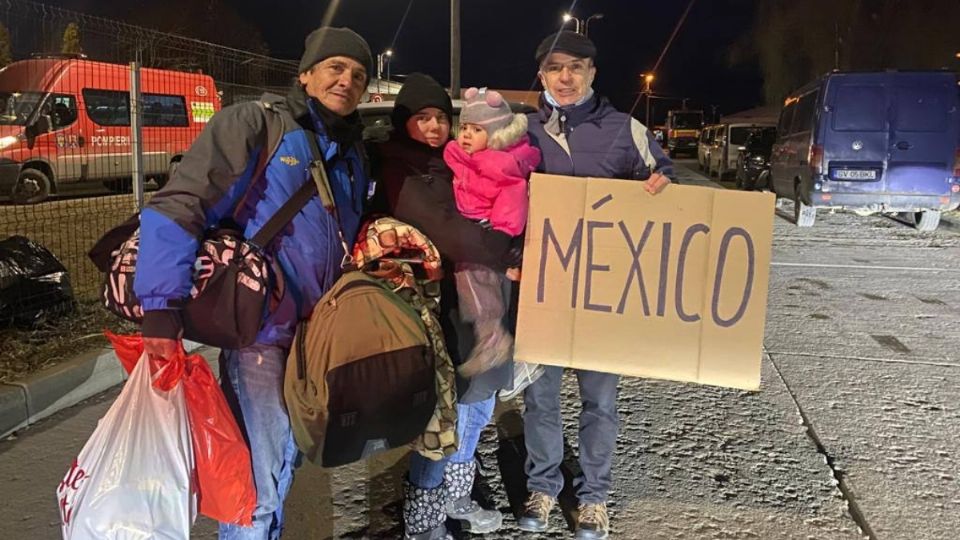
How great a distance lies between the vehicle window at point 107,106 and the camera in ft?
45.3

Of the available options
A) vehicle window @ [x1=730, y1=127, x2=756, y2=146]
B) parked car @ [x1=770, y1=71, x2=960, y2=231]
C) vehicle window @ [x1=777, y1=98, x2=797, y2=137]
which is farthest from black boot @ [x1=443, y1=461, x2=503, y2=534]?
vehicle window @ [x1=730, y1=127, x2=756, y2=146]

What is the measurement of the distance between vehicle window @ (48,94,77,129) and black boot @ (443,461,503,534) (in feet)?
43.6

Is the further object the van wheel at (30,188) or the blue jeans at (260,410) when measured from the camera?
the van wheel at (30,188)

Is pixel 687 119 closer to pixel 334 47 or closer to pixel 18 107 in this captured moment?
pixel 18 107

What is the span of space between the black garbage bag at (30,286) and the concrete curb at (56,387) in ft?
2.08

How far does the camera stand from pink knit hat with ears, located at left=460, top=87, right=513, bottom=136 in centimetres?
250

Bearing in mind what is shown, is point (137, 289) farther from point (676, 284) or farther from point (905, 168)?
point (905, 168)

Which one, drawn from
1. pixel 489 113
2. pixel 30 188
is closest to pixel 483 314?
pixel 489 113

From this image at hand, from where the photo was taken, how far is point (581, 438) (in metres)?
3.00

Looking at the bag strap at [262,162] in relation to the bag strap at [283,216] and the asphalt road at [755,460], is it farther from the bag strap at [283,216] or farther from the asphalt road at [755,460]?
the asphalt road at [755,460]

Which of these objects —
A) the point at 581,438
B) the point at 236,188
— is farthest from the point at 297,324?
the point at 581,438

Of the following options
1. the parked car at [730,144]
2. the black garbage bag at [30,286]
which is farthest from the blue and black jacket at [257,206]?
the parked car at [730,144]

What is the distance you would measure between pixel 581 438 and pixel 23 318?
3.90 meters

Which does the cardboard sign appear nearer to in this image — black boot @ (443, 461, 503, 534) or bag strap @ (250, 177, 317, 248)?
black boot @ (443, 461, 503, 534)
